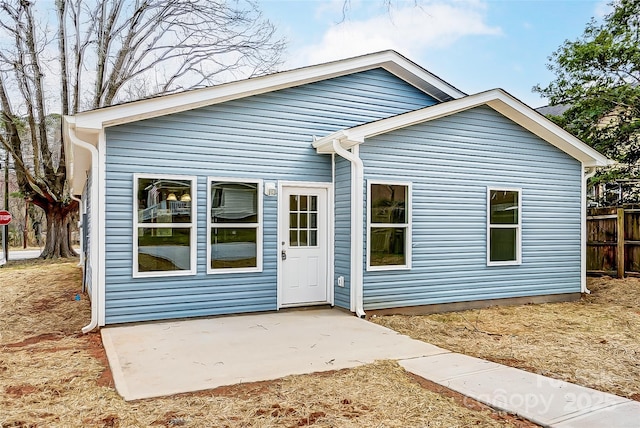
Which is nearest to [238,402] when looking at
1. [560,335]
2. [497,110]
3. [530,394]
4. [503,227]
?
[530,394]

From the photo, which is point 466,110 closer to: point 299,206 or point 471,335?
point 299,206

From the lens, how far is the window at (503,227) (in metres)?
8.16

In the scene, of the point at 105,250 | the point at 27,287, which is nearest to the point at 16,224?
the point at 27,287

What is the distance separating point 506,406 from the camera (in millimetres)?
3510

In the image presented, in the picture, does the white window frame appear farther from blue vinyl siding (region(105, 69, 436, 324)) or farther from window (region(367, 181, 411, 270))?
window (region(367, 181, 411, 270))

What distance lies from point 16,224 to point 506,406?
3736 centimetres

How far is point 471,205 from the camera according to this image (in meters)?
7.96

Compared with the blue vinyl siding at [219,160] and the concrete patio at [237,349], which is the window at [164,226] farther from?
the concrete patio at [237,349]

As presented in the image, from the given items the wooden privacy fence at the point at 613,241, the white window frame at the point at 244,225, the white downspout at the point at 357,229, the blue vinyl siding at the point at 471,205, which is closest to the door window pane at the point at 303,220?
the white window frame at the point at 244,225

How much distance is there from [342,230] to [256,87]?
254 centimetres

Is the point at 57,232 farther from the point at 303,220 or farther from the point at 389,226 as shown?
the point at 389,226

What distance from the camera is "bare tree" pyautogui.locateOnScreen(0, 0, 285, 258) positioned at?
15156 mm

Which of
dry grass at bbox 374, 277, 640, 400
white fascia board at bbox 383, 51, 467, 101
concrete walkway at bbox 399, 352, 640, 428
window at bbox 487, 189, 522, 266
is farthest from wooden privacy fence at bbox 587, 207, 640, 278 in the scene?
concrete walkway at bbox 399, 352, 640, 428

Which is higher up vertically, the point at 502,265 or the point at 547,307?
the point at 502,265
